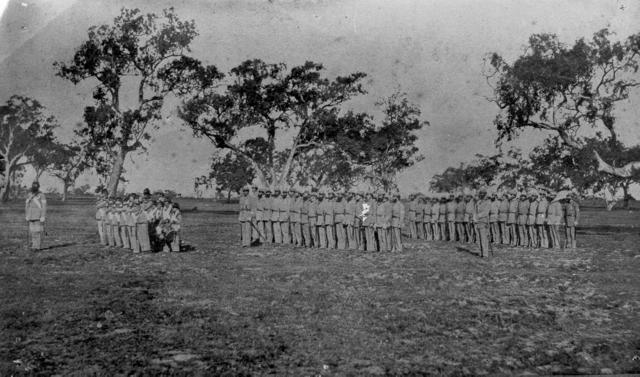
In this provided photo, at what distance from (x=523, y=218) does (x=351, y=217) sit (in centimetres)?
559

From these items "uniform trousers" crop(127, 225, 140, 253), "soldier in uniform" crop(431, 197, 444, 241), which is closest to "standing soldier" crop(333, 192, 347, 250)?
"soldier in uniform" crop(431, 197, 444, 241)

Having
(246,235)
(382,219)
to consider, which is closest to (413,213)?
(382,219)

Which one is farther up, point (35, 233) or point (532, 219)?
point (35, 233)

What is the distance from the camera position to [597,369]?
6.03 meters

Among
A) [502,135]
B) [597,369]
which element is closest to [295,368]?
[597,369]

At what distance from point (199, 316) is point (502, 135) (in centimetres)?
2077

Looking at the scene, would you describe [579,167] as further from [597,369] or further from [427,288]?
[597,369]

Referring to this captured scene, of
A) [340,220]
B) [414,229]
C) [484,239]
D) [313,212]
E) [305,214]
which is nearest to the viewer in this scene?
[484,239]

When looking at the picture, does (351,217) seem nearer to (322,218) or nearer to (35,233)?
(322,218)

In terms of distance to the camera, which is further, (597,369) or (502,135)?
(502,135)

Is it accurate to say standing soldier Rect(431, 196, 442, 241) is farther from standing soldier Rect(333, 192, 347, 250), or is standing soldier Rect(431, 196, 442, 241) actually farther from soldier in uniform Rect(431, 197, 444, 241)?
standing soldier Rect(333, 192, 347, 250)

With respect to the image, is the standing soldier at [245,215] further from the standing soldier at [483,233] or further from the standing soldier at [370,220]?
the standing soldier at [483,233]

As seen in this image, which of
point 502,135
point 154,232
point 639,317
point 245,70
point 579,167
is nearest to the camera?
point 639,317

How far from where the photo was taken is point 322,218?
17703 mm
